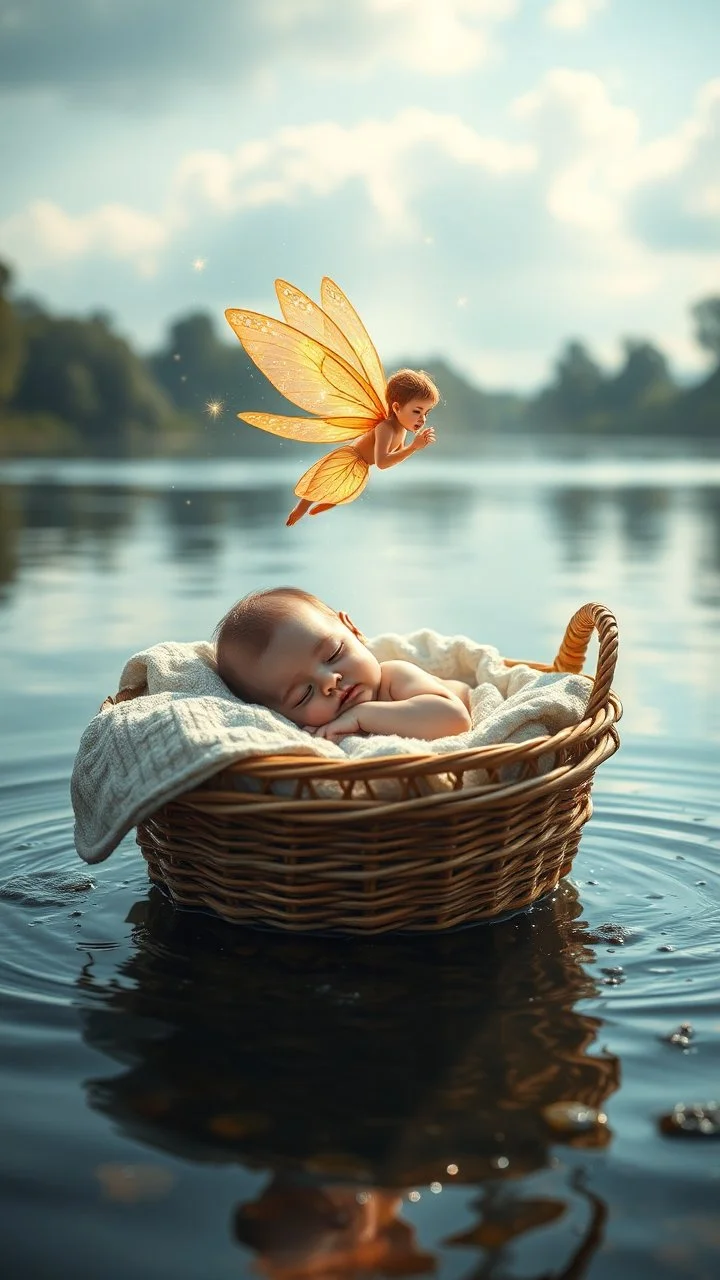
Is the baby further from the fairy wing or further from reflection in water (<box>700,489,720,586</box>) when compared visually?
reflection in water (<box>700,489,720,586</box>)

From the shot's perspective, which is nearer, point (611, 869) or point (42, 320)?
point (611, 869)

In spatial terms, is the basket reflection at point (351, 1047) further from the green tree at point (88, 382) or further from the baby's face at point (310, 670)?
the green tree at point (88, 382)

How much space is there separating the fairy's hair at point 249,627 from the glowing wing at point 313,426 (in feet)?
1.37

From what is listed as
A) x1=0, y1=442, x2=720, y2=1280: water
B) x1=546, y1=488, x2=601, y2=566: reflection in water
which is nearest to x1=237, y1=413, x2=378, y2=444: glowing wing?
x1=0, y1=442, x2=720, y2=1280: water

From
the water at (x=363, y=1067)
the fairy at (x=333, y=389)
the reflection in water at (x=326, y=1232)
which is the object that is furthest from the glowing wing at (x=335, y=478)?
the reflection in water at (x=326, y=1232)

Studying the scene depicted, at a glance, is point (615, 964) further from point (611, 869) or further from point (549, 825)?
point (611, 869)

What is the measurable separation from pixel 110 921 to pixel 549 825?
938mm

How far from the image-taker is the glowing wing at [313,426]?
3.23 metres

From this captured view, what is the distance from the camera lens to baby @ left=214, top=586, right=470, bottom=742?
2.92 metres

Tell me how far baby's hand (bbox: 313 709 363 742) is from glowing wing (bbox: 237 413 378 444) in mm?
710

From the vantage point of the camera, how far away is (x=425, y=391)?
319cm

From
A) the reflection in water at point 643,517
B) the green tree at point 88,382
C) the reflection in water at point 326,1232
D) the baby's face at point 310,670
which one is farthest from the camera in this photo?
the green tree at point 88,382

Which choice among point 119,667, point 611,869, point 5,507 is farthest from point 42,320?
point 611,869

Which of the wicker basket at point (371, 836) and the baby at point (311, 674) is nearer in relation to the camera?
the wicker basket at point (371, 836)
